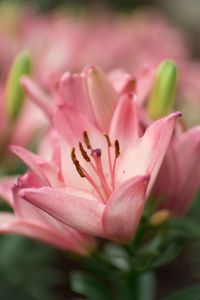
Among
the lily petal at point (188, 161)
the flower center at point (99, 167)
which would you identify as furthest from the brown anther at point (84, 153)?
the lily petal at point (188, 161)

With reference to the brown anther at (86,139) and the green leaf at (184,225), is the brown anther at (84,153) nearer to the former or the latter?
the brown anther at (86,139)

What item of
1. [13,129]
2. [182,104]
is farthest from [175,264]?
[13,129]

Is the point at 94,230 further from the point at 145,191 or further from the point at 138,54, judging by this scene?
the point at 138,54

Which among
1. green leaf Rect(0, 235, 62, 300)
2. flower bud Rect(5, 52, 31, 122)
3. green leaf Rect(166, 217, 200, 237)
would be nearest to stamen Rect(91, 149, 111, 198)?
green leaf Rect(166, 217, 200, 237)

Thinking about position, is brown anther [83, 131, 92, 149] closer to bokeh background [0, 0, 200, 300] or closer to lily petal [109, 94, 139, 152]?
lily petal [109, 94, 139, 152]

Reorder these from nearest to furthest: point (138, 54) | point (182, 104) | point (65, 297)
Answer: point (65, 297) → point (182, 104) → point (138, 54)

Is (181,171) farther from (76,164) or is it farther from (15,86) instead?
(15,86)
